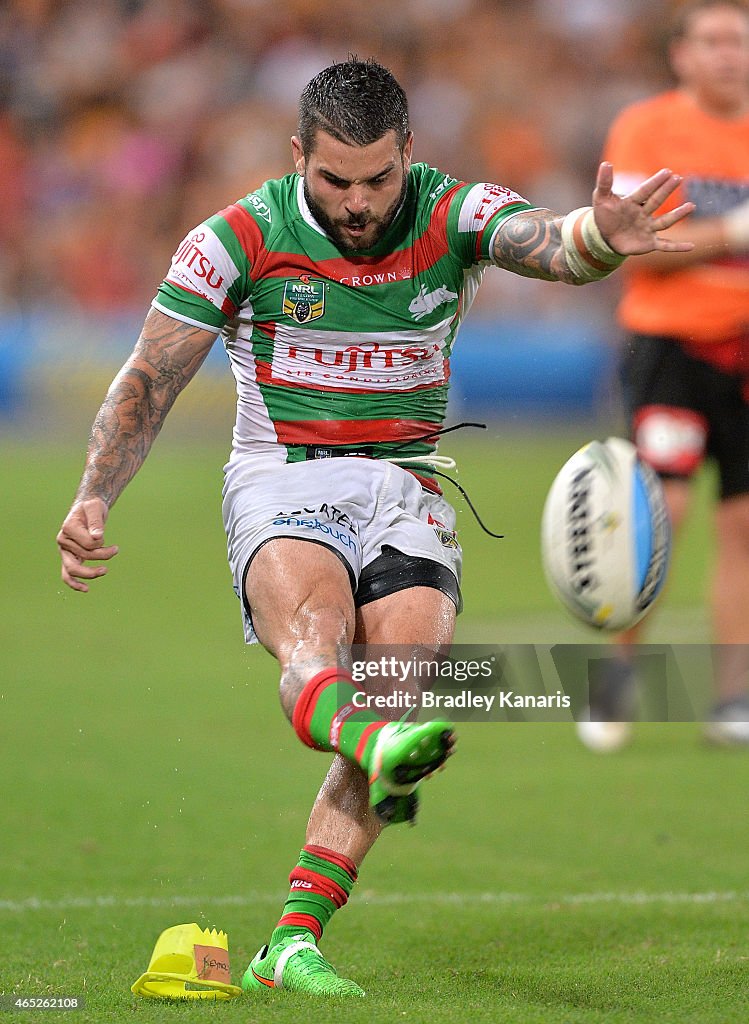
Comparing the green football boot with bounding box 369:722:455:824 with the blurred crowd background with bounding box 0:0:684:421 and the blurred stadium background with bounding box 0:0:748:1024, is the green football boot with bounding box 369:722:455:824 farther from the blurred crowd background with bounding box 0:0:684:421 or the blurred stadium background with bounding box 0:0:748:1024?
the blurred crowd background with bounding box 0:0:684:421

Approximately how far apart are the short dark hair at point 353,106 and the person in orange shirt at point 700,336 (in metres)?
2.94

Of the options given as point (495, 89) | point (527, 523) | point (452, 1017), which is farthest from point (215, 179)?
point (452, 1017)

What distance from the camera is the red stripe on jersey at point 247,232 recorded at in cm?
418

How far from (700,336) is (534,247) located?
3.08 m

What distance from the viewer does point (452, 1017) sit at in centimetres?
338

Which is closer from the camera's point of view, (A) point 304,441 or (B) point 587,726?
(A) point 304,441

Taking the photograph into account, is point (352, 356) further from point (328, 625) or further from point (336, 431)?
point (328, 625)

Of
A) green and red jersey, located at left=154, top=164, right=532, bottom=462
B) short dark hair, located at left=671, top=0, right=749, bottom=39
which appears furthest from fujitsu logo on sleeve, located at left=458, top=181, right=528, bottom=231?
short dark hair, located at left=671, top=0, right=749, bottom=39

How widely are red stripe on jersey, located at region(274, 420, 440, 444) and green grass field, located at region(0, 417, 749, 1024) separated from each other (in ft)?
2.94

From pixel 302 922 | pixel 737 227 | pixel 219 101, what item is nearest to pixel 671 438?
pixel 737 227

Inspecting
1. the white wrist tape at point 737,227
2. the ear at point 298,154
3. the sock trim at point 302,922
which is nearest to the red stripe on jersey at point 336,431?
the ear at point 298,154

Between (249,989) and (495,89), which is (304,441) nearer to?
(249,989)

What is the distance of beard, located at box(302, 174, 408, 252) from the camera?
13.4ft

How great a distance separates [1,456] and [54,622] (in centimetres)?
649
